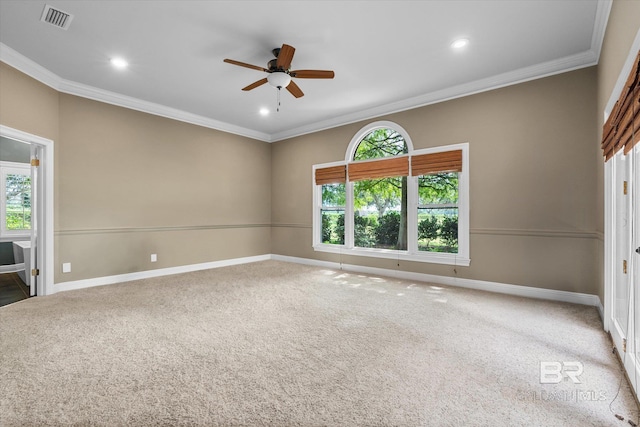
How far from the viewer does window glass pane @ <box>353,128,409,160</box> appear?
493 cm

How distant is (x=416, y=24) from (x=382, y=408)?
10.7ft

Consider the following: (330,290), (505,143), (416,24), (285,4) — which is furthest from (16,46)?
(505,143)

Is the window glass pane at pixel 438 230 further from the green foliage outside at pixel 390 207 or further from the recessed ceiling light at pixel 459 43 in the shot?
the recessed ceiling light at pixel 459 43

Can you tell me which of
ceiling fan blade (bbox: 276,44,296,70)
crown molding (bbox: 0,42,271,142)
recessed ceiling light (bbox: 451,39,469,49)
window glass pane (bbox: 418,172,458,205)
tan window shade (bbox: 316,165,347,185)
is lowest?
window glass pane (bbox: 418,172,458,205)

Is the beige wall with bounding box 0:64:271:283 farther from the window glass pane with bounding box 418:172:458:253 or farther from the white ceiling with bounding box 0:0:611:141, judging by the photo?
the window glass pane with bounding box 418:172:458:253

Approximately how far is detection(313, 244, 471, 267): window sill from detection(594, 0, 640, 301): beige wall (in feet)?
4.97

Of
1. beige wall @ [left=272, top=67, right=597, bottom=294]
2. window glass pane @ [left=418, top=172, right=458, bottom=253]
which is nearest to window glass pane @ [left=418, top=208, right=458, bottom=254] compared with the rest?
window glass pane @ [left=418, top=172, right=458, bottom=253]

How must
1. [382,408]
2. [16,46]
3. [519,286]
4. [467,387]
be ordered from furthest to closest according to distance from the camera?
1. [519,286]
2. [16,46]
3. [467,387]
4. [382,408]

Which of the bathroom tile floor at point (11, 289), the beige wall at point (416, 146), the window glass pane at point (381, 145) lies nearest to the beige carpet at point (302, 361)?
the bathroom tile floor at point (11, 289)

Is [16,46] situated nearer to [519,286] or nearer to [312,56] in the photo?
[312,56]

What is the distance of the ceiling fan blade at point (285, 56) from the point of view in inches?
110

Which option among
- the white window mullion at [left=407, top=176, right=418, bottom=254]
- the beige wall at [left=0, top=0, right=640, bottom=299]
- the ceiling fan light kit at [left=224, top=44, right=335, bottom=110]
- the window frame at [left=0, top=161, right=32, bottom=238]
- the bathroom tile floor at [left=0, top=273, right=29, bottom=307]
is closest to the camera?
the ceiling fan light kit at [left=224, top=44, right=335, bottom=110]

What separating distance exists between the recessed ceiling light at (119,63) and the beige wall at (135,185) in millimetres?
1041

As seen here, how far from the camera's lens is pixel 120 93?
440cm
